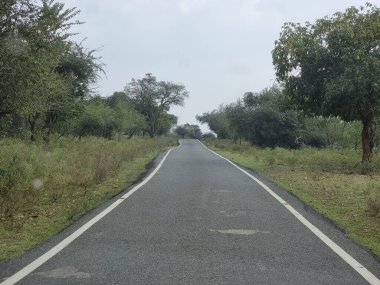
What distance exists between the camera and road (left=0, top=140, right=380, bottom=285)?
5375 mm

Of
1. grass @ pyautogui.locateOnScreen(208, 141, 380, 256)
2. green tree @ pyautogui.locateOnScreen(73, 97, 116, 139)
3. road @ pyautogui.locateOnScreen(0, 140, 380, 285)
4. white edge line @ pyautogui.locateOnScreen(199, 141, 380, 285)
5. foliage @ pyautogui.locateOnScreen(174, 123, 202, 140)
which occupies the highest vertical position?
foliage @ pyautogui.locateOnScreen(174, 123, 202, 140)

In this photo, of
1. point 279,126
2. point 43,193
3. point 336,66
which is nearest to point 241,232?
point 43,193

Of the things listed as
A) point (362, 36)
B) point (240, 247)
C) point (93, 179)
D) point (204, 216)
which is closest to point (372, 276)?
point (240, 247)

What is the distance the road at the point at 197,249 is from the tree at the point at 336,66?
10397mm

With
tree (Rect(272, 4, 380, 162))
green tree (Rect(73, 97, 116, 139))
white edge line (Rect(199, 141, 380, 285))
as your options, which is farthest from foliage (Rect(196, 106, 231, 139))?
white edge line (Rect(199, 141, 380, 285))

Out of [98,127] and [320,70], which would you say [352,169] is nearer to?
[320,70]

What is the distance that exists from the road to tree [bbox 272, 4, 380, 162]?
10.4 m

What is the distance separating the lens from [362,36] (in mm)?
20266

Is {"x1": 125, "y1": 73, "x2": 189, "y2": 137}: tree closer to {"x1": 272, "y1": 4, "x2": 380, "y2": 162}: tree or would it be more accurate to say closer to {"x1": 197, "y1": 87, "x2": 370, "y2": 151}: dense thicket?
{"x1": 197, "y1": 87, "x2": 370, "y2": 151}: dense thicket

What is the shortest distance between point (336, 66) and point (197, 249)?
16243 mm

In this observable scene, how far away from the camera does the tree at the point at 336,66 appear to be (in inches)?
774

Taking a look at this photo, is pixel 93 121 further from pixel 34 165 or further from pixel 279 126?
pixel 34 165

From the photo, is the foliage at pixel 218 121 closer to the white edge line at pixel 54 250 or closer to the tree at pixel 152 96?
the tree at pixel 152 96

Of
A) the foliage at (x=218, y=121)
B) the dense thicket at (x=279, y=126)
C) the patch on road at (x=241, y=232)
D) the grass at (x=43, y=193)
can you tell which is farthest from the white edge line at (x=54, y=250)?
the foliage at (x=218, y=121)
